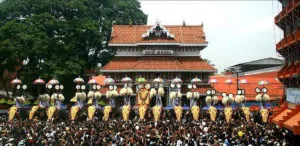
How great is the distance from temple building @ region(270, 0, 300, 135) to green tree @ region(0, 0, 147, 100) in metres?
23.8

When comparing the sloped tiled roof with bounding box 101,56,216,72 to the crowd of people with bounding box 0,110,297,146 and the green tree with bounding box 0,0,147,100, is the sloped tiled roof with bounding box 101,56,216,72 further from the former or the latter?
the crowd of people with bounding box 0,110,297,146

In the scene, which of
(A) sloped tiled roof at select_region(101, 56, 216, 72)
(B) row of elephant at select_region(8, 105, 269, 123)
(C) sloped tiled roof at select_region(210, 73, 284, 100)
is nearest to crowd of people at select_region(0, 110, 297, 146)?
(B) row of elephant at select_region(8, 105, 269, 123)

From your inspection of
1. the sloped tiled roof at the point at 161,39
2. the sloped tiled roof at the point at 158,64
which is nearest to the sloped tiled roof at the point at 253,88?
the sloped tiled roof at the point at 158,64

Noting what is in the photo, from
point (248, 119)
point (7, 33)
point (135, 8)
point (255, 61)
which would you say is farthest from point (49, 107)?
point (255, 61)

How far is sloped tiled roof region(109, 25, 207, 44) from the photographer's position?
50219 mm

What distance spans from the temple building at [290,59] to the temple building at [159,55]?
13.8 metres

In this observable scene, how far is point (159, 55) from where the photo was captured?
49.5 m

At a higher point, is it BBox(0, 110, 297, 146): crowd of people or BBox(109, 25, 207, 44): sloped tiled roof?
BBox(109, 25, 207, 44): sloped tiled roof

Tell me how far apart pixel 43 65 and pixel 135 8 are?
810 inches

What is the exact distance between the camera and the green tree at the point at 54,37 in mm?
45375

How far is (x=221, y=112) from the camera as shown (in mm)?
36281

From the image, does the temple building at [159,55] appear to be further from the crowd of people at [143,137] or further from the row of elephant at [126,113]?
the crowd of people at [143,137]

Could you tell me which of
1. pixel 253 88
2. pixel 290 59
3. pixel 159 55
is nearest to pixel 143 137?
pixel 290 59

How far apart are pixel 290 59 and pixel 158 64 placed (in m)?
17.9
